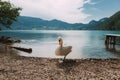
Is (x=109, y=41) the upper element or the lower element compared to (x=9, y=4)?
lower

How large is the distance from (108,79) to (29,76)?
557 centimetres

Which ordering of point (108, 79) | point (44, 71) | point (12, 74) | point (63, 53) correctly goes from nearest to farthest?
point (108, 79) → point (12, 74) → point (44, 71) → point (63, 53)

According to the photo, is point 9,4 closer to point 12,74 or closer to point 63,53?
point 63,53

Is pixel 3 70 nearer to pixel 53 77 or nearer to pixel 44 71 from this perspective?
pixel 44 71

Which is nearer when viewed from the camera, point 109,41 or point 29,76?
point 29,76

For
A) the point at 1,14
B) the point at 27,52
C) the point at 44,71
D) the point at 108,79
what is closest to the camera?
the point at 108,79

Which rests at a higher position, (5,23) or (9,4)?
(9,4)

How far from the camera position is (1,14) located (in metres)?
67.8

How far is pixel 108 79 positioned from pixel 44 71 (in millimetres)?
5305

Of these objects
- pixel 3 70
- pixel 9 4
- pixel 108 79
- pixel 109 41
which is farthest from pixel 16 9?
pixel 108 79

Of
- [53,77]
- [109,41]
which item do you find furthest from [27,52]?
[109,41]

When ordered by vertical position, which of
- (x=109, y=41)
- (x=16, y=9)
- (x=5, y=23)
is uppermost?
(x=16, y=9)

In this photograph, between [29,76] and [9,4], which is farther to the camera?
[9,4]

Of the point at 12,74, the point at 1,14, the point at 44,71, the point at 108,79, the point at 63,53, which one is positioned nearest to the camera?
the point at 108,79
